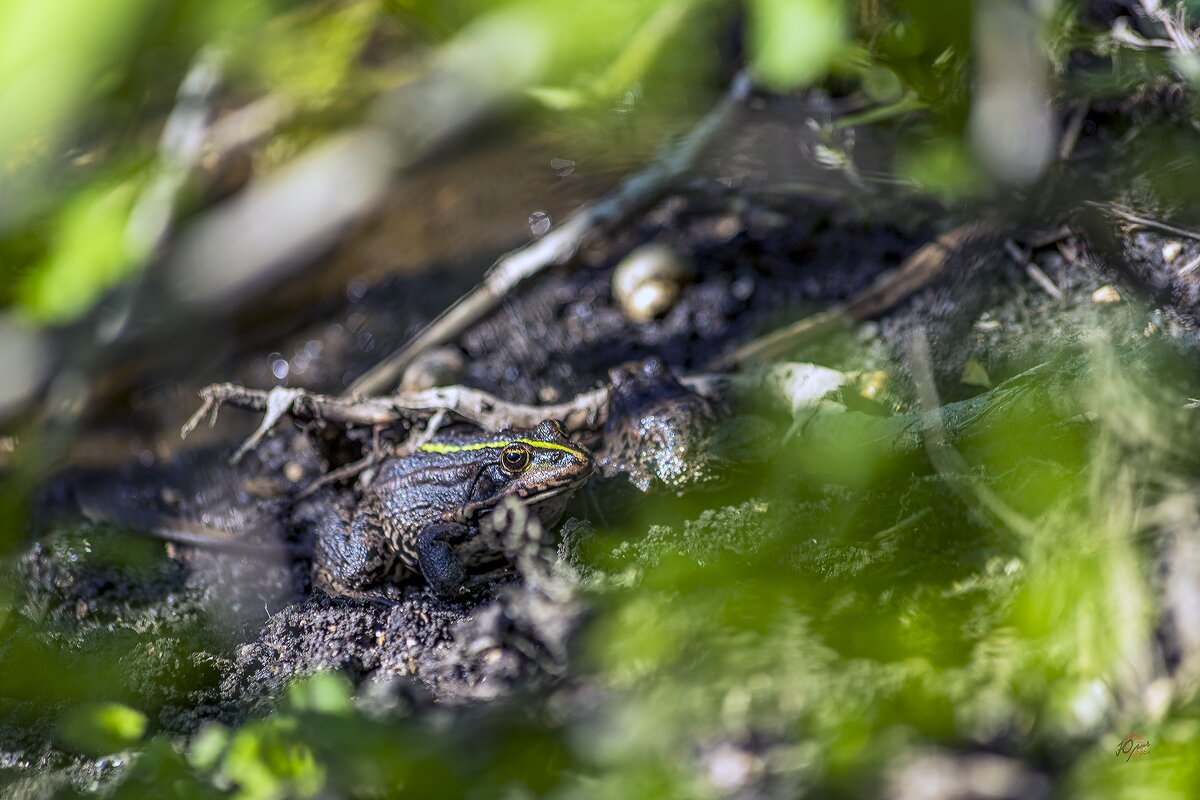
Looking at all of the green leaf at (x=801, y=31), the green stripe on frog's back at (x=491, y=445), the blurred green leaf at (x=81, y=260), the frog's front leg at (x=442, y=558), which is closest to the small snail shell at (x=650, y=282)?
the green leaf at (x=801, y=31)

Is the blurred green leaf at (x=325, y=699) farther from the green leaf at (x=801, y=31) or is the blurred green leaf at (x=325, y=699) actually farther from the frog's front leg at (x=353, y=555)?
the green leaf at (x=801, y=31)

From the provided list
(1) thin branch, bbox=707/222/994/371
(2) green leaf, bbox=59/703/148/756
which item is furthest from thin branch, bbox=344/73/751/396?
(2) green leaf, bbox=59/703/148/756

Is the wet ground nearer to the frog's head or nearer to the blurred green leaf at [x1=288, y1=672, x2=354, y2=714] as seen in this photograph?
the frog's head

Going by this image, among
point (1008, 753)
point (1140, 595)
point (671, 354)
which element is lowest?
point (671, 354)

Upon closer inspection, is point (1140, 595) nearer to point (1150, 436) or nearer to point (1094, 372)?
point (1150, 436)

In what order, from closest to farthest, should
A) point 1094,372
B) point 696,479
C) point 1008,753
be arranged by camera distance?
point 1008,753 < point 1094,372 < point 696,479

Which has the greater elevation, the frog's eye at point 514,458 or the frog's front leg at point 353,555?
the frog's eye at point 514,458

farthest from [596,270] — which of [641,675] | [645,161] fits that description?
[641,675]
